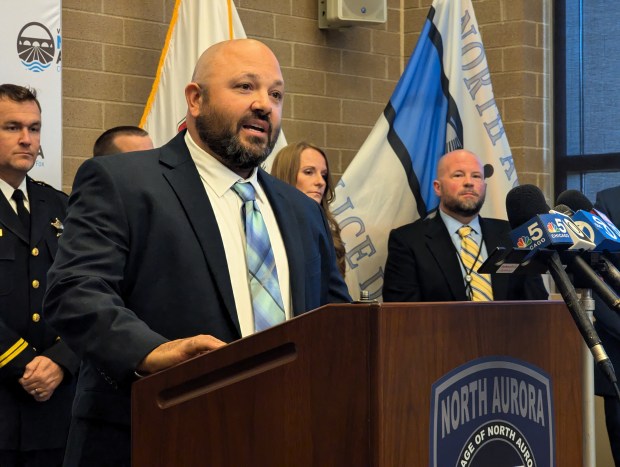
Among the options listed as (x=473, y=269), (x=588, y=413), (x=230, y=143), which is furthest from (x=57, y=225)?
(x=588, y=413)

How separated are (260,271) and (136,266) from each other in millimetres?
231

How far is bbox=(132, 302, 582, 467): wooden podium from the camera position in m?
1.39

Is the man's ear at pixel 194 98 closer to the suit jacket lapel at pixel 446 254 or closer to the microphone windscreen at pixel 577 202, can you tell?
the microphone windscreen at pixel 577 202

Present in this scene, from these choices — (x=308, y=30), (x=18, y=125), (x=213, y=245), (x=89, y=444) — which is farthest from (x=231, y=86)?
(x=308, y=30)

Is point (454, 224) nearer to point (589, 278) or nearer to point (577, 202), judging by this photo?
point (577, 202)

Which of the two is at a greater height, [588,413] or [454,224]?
[454,224]

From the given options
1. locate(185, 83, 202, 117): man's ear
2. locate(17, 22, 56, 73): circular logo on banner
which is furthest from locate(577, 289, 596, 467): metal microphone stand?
locate(17, 22, 56, 73): circular logo on banner

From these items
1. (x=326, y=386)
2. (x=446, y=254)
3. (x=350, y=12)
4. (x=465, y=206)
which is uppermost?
(x=350, y=12)

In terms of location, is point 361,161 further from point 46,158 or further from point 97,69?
point 46,158

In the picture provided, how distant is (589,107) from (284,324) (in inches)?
196

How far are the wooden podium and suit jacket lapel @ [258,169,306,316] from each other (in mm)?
535

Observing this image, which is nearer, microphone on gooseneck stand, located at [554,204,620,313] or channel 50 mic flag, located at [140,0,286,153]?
microphone on gooseneck stand, located at [554,204,620,313]

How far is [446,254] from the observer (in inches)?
189

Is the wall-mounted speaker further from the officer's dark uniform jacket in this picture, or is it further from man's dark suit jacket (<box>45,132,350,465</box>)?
man's dark suit jacket (<box>45,132,350,465</box>)
